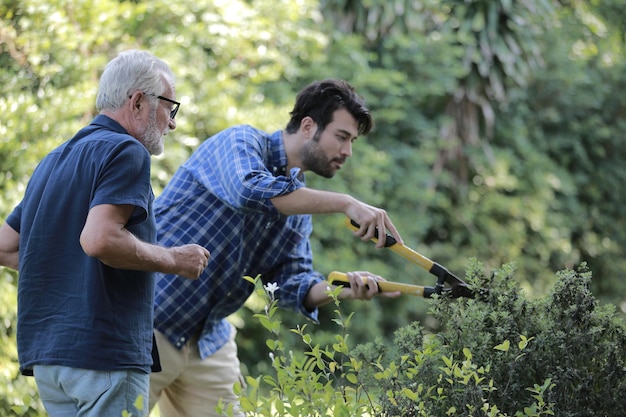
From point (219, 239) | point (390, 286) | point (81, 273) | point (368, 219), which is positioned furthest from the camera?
point (219, 239)

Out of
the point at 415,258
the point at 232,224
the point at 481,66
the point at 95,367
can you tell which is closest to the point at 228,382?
the point at 232,224

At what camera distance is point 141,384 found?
2.89m

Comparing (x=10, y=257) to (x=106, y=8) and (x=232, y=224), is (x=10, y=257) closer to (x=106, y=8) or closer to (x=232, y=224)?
(x=232, y=224)

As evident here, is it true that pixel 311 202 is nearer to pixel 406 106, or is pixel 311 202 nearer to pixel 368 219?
pixel 368 219

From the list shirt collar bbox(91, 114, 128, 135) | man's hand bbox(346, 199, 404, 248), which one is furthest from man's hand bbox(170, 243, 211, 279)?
man's hand bbox(346, 199, 404, 248)

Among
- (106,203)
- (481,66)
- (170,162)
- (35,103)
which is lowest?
(481,66)

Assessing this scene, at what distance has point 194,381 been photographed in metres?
4.14

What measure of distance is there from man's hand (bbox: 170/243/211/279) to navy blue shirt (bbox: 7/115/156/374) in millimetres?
121

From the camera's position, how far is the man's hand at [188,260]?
2.86 m

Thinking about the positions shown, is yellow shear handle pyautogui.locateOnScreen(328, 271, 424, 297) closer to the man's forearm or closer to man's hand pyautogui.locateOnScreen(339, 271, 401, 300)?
man's hand pyautogui.locateOnScreen(339, 271, 401, 300)

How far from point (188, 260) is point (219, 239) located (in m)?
0.98

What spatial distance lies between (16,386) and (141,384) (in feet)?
7.81

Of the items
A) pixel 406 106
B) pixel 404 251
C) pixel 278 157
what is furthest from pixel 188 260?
pixel 406 106

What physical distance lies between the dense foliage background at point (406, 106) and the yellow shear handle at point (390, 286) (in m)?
1.56
